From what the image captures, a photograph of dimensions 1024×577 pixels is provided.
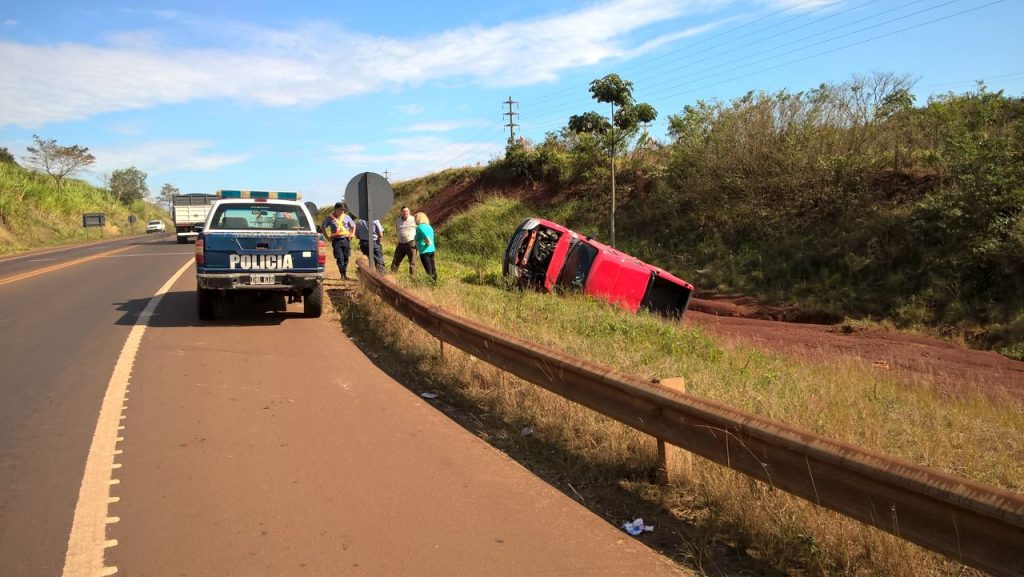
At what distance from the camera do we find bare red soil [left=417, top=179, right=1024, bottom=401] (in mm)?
10055

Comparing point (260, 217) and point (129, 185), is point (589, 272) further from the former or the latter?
point (129, 185)

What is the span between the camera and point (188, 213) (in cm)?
4003

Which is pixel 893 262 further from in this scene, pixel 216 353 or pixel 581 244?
pixel 216 353

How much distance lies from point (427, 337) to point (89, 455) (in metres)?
4.28

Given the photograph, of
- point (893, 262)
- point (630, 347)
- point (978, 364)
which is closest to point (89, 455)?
point (630, 347)

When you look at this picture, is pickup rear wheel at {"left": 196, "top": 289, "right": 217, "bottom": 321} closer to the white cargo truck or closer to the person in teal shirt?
the person in teal shirt

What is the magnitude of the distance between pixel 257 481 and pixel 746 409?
3.56m

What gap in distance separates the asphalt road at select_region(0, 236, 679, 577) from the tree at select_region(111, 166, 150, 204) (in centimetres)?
10639

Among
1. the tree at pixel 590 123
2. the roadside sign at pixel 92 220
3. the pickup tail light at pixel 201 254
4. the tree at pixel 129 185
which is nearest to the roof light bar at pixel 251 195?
the pickup tail light at pixel 201 254

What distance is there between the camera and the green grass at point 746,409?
11.4 ft

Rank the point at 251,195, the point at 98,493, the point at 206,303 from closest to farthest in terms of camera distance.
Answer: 1. the point at 98,493
2. the point at 206,303
3. the point at 251,195

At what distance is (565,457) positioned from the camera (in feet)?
16.1

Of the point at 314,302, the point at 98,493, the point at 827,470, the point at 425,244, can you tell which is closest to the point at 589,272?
the point at 425,244

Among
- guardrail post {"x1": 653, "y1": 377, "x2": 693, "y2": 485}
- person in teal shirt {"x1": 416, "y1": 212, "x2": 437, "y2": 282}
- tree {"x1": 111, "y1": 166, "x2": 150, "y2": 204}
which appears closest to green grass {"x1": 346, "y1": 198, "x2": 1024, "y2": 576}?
guardrail post {"x1": 653, "y1": 377, "x2": 693, "y2": 485}
